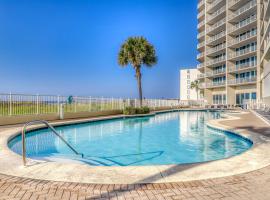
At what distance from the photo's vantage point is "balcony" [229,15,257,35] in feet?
108

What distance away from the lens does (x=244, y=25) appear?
34469 millimetres

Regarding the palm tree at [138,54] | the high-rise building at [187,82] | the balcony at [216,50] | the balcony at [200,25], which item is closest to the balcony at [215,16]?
the balcony at [200,25]

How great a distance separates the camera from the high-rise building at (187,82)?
7450 cm

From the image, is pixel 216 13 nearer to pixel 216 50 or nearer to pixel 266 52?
pixel 216 50

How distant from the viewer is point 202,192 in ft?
9.87

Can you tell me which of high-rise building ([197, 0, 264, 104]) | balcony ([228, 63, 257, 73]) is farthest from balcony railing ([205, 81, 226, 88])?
balcony ([228, 63, 257, 73])

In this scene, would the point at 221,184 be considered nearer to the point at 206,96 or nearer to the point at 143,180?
the point at 143,180

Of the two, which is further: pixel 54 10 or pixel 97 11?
pixel 97 11

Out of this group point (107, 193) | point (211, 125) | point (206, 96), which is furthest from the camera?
point (206, 96)

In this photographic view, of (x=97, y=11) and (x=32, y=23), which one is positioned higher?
(x=97, y=11)

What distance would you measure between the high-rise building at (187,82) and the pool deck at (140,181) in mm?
72170

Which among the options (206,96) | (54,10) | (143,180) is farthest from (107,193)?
(206,96)

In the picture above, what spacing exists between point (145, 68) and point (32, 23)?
22643 millimetres

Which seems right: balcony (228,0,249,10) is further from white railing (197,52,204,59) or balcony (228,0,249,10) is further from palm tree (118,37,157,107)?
palm tree (118,37,157,107)
